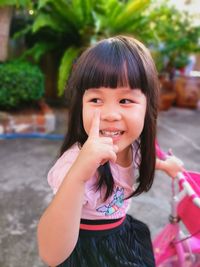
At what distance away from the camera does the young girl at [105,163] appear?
811 mm

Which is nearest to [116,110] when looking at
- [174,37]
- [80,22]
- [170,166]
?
[170,166]

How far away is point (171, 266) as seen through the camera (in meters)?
1.39

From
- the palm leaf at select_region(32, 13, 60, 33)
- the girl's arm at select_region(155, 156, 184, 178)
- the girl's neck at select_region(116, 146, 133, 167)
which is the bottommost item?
the girl's arm at select_region(155, 156, 184, 178)

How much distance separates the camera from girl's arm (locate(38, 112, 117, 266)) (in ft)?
2.60

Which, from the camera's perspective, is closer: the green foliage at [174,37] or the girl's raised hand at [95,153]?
the girl's raised hand at [95,153]

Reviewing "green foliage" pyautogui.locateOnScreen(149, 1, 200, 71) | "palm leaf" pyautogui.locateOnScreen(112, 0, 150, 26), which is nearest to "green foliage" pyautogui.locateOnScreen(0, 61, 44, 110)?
"palm leaf" pyautogui.locateOnScreen(112, 0, 150, 26)

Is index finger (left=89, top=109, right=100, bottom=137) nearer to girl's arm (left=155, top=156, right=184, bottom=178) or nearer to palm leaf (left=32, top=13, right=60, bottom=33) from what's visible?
girl's arm (left=155, top=156, right=184, bottom=178)

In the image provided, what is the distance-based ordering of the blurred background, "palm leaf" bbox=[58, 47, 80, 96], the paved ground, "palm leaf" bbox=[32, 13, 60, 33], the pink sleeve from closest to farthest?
the pink sleeve < the paved ground < the blurred background < "palm leaf" bbox=[32, 13, 60, 33] < "palm leaf" bbox=[58, 47, 80, 96]

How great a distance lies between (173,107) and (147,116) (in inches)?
177

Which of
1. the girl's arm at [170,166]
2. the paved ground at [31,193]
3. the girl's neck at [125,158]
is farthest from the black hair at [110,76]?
the paved ground at [31,193]

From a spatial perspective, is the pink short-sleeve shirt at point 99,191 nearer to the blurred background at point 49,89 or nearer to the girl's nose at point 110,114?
the girl's nose at point 110,114

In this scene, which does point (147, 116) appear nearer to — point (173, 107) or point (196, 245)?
point (196, 245)

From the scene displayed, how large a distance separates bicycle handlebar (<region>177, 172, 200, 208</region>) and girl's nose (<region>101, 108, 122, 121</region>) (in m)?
0.35

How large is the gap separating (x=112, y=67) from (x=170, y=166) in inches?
21.6
